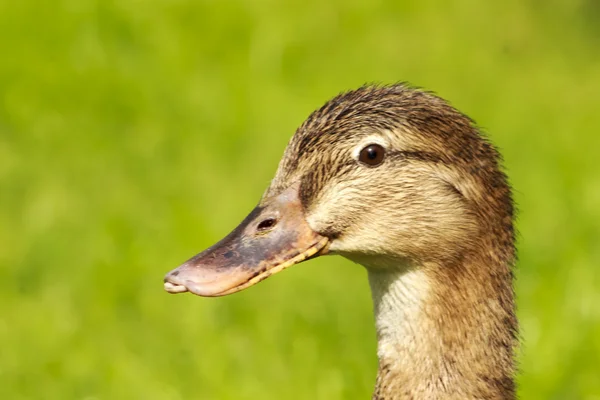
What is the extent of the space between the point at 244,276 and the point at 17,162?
365cm

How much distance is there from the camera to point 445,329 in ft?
12.5

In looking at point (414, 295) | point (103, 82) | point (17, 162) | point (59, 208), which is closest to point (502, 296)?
point (414, 295)

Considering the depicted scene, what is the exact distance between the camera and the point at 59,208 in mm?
6809

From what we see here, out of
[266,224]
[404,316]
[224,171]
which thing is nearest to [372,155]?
[266,224]

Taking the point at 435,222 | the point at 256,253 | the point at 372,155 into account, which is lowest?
the point at 256,253

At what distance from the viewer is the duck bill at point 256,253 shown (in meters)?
3.74

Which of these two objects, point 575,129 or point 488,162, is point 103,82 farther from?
point 488,162

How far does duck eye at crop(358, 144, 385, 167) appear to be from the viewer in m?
3.83

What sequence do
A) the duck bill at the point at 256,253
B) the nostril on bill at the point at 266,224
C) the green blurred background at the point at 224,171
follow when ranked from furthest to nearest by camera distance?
the green blurred background at the point at 224,171
the nostril on bill at the point at 266,224
the duck bill at the point at 256,253

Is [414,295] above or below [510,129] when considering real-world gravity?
below

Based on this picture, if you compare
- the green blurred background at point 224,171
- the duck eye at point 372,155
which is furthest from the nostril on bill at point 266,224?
the green blurred background at point 224,171

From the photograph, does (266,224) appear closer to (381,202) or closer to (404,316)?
(381,202)

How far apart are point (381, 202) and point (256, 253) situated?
41 centimetres

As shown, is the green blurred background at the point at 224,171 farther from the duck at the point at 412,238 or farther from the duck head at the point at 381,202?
the duck head at the point at 381,202
